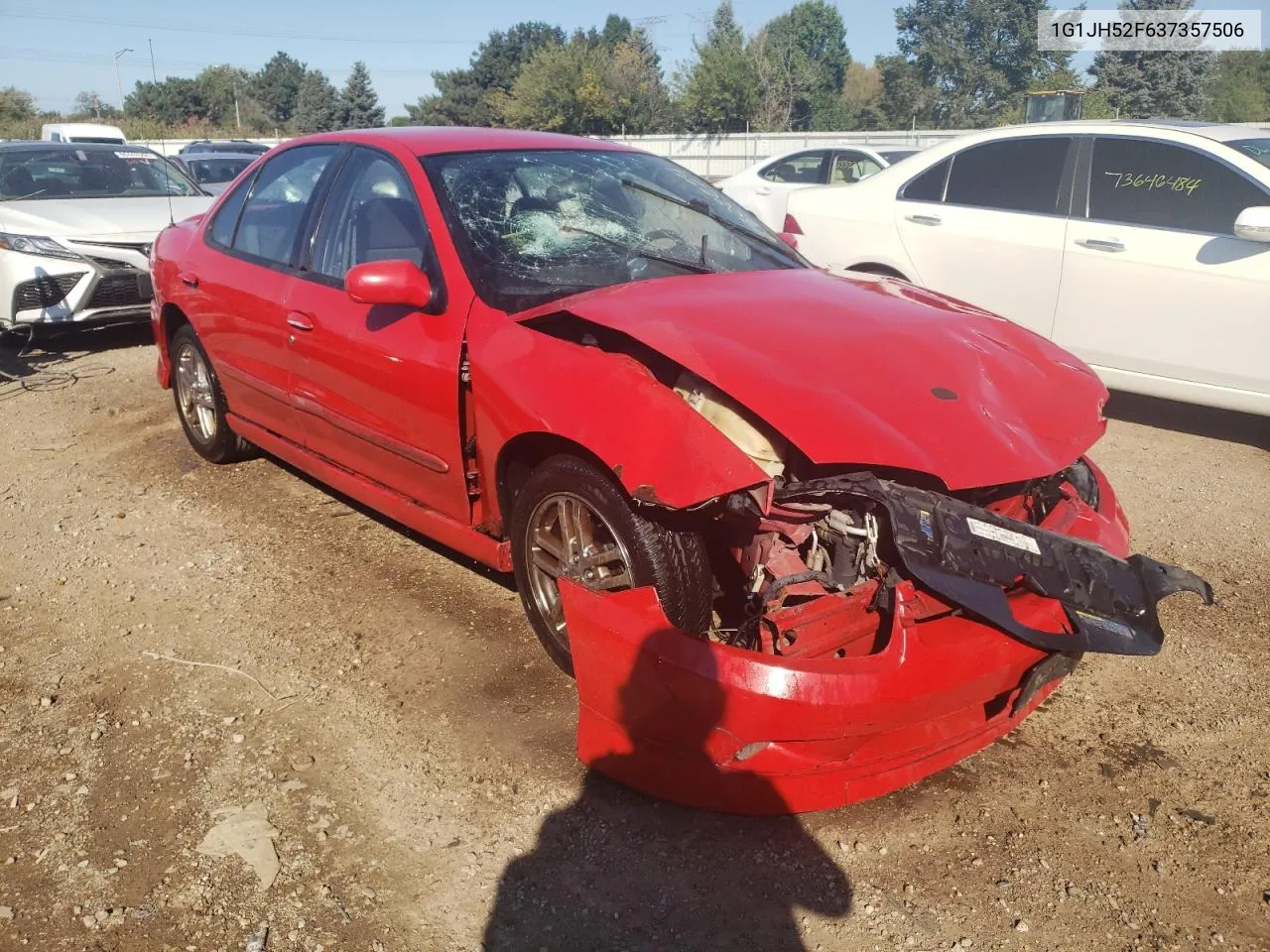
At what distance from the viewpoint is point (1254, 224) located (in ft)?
16.9

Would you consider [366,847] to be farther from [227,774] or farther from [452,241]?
[452,241]

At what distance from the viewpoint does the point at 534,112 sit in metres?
56.2

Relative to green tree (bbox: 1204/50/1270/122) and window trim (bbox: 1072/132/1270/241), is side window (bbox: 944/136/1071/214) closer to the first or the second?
window trim (bbox: 1072/132/1270/241)

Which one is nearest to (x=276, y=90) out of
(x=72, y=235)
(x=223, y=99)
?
(x=223, y=99)

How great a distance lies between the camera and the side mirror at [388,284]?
334 cm

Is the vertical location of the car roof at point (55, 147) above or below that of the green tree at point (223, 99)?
below

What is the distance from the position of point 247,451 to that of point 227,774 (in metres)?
2.83

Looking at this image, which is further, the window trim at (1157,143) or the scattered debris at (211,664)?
the window trim at (1157,143)

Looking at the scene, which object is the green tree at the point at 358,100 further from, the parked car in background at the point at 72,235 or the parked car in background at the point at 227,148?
Answer: the parked car in background at the point at 72,235

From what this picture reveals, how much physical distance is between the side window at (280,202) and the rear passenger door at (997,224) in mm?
3692

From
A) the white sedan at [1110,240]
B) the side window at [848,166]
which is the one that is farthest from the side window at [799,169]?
the white sedan at [1110,240]

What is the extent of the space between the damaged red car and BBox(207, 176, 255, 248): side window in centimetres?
80

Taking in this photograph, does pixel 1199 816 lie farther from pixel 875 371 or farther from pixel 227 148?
pixel 227 148

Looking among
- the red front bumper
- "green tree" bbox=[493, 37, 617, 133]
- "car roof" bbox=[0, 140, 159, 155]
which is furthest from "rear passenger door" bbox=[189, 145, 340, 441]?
"green tree" bbox=[493, 37, 617, 133]
